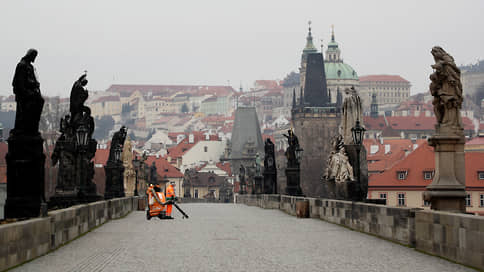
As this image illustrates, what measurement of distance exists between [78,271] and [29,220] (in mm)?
1667

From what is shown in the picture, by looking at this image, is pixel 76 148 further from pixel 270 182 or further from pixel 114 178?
pixel 270 182

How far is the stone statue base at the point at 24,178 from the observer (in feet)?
43.7

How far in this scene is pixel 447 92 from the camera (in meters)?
14.3

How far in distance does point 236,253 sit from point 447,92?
15.2ft

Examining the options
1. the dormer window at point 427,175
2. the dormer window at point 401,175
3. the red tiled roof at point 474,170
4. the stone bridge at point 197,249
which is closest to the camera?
the stone bridge at point 197,249

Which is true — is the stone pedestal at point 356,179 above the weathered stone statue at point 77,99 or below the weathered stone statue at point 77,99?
below

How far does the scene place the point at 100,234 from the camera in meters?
18.3

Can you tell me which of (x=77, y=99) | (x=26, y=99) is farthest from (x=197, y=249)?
(x=77, y=99)

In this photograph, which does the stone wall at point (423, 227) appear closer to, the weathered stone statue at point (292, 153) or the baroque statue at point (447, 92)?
the baroque statue at point (447, 92)

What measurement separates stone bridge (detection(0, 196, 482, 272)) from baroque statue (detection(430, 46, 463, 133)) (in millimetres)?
2354

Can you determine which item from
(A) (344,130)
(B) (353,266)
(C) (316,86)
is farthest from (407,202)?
(C) (316,86)

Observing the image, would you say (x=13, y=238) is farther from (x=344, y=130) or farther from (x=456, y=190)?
(x=344, y=130)

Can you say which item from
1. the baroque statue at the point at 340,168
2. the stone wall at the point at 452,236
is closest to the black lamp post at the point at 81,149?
the baroque statue at the point at 340,168

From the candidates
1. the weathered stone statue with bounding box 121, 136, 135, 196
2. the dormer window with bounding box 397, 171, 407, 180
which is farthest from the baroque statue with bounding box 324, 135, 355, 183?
the dormer window with bounding box 397, 171, 407, 180
